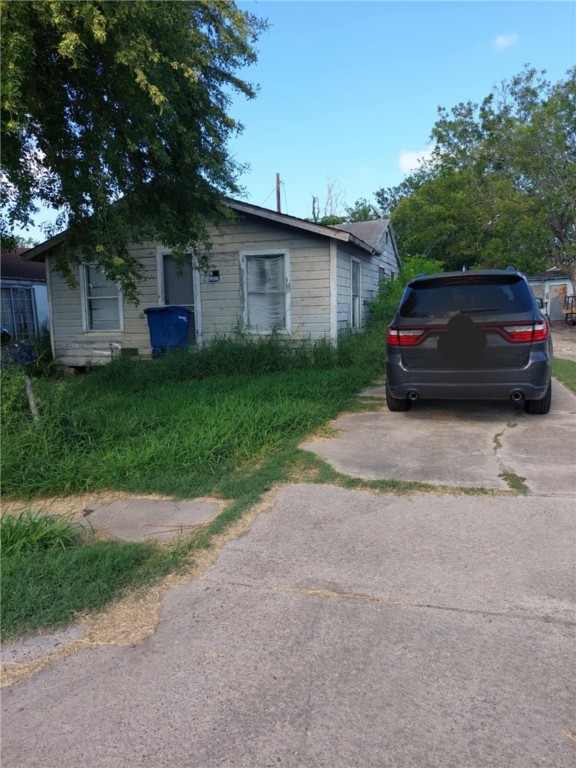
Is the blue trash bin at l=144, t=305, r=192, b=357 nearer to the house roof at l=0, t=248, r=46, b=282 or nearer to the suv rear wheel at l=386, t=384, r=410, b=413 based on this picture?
the suv rear wheel at l=386, t=384, r=410, b=413

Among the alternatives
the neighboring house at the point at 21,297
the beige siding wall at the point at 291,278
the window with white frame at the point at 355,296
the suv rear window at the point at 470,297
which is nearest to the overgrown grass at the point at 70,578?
the suv rear window at the point at 470,297

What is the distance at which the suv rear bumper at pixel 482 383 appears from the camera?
5.57 metres

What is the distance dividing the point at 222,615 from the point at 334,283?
8.89 m

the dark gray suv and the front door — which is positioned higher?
the front door

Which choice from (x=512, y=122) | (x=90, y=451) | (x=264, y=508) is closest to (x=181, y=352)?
(x=90, y=451)

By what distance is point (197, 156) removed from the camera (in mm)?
6996

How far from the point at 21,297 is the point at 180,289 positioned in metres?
12.3

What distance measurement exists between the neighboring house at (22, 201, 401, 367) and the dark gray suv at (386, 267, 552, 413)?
4976 mm

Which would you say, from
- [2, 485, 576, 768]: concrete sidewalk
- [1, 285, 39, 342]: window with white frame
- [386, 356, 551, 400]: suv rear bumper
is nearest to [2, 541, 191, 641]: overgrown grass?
[2, 485, 576, 768]: concrete sidewalk

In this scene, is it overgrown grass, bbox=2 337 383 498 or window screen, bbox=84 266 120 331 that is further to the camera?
window screen, bbox=84 266 120 331

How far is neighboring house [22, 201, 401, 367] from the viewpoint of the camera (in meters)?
11.0

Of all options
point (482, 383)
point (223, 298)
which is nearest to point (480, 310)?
point (482, 383)

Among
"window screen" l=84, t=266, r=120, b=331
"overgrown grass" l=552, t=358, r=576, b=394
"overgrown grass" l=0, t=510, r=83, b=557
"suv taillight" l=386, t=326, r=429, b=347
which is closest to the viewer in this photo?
"overgrown grass" l=0, t=510, r=83, b=557

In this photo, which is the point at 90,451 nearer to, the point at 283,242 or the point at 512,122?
the point at 283,242
